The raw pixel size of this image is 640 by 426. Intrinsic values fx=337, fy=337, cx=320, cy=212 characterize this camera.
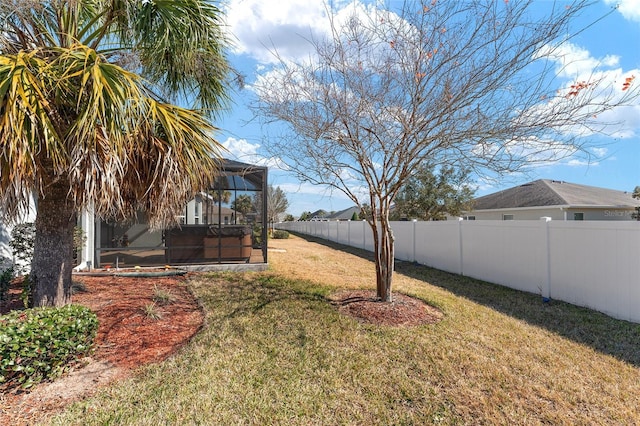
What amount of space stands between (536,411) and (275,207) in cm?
3389

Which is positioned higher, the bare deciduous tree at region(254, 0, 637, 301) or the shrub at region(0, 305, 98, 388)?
the bare deciduous tree at region(254, 0, 637, 301)

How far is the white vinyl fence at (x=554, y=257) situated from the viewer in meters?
5.13

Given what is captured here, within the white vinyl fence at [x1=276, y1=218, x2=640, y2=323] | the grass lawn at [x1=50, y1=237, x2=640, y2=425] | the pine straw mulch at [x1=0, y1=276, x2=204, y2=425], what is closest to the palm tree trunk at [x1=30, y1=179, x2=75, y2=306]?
the pine straw mulch at [x1=0, y1=276, x2=204, y2=425]

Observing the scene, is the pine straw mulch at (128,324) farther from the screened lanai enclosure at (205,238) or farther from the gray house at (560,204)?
the gray house at (560,204)

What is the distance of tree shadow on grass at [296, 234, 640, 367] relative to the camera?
420 centimetres

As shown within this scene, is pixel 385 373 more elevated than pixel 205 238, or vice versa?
pixel 205 238

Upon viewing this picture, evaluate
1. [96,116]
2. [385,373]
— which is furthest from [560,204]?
[96,116]

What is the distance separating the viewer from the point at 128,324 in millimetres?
4637

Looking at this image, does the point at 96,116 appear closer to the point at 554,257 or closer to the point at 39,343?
the point at 39,343

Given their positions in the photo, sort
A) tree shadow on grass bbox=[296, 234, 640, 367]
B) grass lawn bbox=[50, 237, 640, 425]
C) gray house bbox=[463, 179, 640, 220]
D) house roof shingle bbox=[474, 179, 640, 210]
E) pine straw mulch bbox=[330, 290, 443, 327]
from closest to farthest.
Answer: grass lawn bbox=[50, 237, 640, 425] → tree shadow on grass bbox=[296, 234, 640, 367] → pine straw mulch bbox=[330, 290, 443, 327] → gray house bbox=[463, 179, 640, 220] → house roof shingle bbox=[474, 179, 640, 210]

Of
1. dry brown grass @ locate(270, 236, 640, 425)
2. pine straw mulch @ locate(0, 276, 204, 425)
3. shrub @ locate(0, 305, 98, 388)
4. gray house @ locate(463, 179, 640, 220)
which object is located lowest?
dry brown grass @ locate(270, 236, 640, 425)

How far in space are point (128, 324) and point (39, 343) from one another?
1630 mm

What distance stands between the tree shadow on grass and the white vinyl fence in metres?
0.26

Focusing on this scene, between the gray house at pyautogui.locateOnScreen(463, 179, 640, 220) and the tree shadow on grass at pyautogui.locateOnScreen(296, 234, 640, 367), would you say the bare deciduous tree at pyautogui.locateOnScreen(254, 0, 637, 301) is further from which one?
the gray house at pyautogui.locateOnScreen(463, 179, 640, 220)
